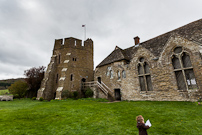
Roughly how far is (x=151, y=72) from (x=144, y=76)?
1.07m

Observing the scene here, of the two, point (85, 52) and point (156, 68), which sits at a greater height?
point (85, 52)

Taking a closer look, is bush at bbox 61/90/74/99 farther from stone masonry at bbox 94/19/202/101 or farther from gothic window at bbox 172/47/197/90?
gothic window at bbox 172/47/197/90

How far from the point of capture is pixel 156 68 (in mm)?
12438

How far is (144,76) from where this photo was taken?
13.4 metres

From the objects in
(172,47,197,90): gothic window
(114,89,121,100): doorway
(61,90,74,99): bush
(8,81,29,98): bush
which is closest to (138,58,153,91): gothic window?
(172,47,197,90): gothic window

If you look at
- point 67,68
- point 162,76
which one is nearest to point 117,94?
point 162,76

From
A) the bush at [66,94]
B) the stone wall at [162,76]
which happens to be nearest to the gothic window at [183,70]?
the stone wall at [162,76]

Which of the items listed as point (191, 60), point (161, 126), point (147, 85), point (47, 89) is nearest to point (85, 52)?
point (47, 89)

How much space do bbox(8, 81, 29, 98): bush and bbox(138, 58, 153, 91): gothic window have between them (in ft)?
89.2

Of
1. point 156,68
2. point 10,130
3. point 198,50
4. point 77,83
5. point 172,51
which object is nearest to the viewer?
point 10,130

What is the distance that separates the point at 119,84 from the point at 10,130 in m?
14.0

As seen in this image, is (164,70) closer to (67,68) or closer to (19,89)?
(67,68)

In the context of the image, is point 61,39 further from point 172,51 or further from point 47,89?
point 172,51

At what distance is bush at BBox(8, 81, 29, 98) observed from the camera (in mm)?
23188
